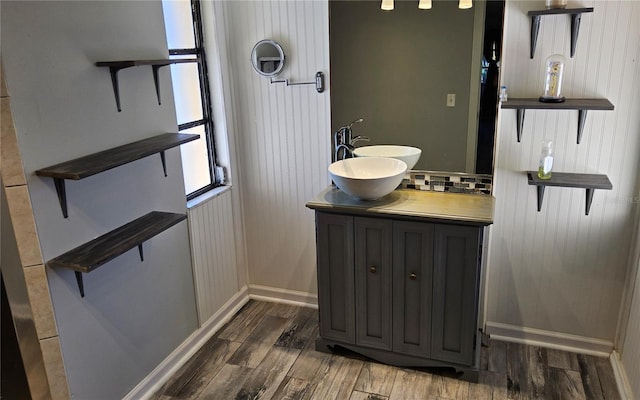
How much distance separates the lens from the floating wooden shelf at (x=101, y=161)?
6.34 ft

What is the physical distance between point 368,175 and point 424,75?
608 mm

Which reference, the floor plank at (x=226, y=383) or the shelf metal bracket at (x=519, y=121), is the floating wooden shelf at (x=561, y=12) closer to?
the shelf metal bracket at (x=519, y=121)

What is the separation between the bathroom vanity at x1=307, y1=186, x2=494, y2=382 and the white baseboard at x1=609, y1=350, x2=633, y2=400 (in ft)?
2.23

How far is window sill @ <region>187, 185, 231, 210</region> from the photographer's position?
2898 mm

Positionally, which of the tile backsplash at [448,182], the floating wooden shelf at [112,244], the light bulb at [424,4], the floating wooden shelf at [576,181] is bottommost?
the floating wooden shelf at [112,244]

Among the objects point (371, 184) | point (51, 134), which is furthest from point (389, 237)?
point (51, 134)

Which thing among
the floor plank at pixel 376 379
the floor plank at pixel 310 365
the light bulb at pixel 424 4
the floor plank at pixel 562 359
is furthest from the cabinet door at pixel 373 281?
the light bulb at pixel 424 4

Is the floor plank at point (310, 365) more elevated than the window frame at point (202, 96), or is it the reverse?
the window frame at point (202, 96)

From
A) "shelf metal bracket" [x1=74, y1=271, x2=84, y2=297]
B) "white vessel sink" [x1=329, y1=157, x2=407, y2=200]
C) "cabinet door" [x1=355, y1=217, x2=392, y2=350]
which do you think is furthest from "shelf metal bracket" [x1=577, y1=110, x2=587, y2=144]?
"shelf metal bracket" [x1=74, y1=271, x2=84, y2=297]

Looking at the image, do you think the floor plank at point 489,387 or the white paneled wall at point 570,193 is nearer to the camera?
the white paneled wall at point 570,193

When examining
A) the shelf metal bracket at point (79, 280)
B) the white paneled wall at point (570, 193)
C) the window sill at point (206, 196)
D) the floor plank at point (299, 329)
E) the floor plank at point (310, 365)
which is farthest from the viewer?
the floor plank at point (299, 329)

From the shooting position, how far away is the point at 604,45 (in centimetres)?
243

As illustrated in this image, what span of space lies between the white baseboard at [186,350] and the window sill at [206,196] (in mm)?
727

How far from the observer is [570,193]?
2.66 meters
